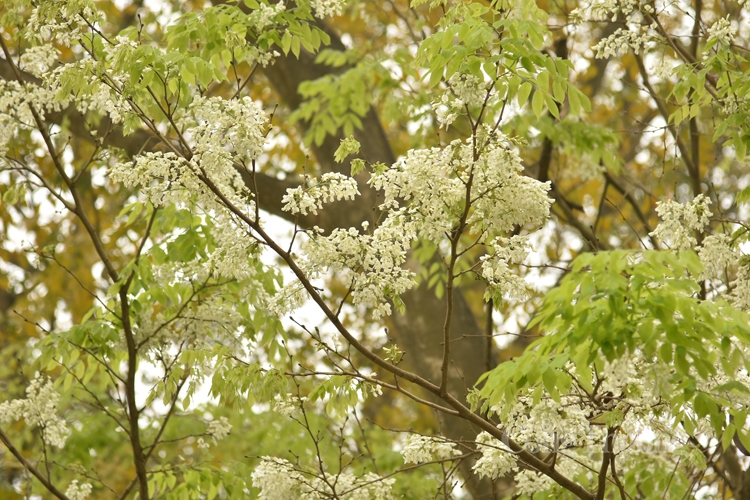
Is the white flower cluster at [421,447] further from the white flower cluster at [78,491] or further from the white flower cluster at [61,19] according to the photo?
the white flower cluster at [61,19]

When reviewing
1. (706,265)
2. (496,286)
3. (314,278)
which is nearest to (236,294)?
(314,278)

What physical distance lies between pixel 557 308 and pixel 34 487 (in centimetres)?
560

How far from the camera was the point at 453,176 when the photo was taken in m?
3.52

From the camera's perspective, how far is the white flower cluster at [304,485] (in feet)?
12.1

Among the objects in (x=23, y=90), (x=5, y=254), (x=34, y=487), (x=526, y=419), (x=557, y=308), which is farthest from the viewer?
(x=5, y=254)

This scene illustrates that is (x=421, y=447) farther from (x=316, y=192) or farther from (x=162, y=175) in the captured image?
(x=162, y=175)

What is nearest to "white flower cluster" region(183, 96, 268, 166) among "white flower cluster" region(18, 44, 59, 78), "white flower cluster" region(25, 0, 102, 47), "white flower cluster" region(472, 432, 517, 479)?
"white flower cluster" region(25, 0, 102, 47)

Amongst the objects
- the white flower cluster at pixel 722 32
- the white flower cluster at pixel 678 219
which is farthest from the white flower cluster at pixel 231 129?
the white flower cluster at pixel 722 32

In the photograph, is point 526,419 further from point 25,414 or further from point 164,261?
point 25,414

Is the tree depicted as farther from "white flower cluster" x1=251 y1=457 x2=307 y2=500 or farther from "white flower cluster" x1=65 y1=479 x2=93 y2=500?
"white flower cluster" x1=65 y1=479 x2=93 y2=500

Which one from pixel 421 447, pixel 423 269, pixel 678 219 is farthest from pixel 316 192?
pixel 423 269

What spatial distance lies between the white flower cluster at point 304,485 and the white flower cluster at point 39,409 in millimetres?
1538

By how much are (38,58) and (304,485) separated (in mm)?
2743

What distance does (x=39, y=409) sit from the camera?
4668 mm
